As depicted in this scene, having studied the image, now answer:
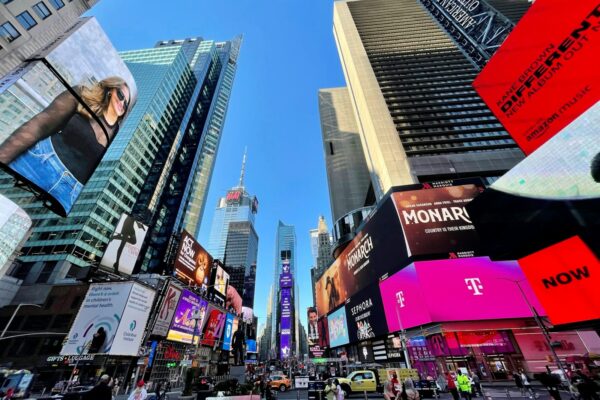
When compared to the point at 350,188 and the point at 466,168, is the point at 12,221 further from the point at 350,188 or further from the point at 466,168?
the point at 466,168

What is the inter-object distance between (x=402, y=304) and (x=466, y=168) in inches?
1326

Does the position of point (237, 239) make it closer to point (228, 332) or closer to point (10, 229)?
point (228, 332)

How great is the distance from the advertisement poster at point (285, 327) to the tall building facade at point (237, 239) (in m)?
37.3

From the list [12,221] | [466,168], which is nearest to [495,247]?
[466,168]

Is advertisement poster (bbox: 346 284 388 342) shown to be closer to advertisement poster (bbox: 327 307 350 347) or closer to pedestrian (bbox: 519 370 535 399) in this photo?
advertisement poster (bbox: 327 307 350 347)

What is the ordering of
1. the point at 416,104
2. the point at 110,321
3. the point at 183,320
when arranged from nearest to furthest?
the point at 110,321 < the point at 183,320 < the point at 416,104

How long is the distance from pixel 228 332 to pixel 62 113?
5093 centimetres

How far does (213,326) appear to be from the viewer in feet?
163

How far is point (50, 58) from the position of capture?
29375 millimetres

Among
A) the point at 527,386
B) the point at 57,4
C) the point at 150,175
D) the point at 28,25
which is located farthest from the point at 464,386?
the point at 150,175

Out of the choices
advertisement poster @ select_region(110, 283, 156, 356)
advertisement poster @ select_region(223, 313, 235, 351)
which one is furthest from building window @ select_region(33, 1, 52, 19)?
advertisement poster @ select_region(223, 313, 235, 351)

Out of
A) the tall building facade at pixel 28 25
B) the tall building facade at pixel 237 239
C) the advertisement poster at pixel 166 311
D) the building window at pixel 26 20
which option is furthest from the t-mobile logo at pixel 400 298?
the tall building facade at pixel 237 239

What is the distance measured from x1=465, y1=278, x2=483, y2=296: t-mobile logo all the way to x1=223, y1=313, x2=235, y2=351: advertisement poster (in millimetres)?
48175

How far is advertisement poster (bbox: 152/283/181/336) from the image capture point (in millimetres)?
33219
